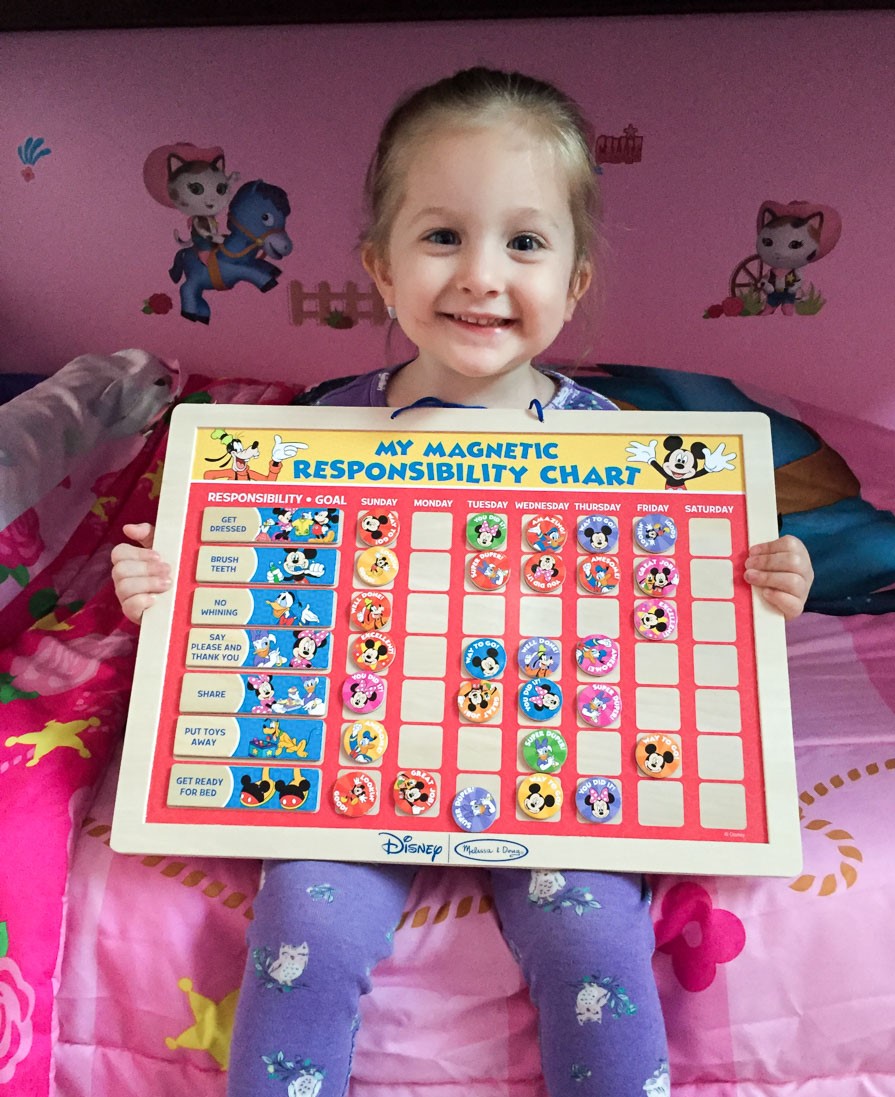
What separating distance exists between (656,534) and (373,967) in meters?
0.45

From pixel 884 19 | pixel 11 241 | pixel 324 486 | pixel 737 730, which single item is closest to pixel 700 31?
pixel 884 19

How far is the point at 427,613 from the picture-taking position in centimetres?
86

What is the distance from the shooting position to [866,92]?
1.11 m

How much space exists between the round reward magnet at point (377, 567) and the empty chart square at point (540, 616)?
12cm

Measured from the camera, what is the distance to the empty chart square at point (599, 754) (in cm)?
81

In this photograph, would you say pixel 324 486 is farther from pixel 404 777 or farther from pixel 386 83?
pixel 386 83

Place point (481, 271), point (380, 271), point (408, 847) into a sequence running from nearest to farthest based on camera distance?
1. point (408, 847)
2. point (481, 271)
3. point (380, 271)

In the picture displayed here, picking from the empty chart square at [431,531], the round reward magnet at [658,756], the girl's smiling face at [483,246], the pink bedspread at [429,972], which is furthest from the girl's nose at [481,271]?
the pink bedspread at [429,972]

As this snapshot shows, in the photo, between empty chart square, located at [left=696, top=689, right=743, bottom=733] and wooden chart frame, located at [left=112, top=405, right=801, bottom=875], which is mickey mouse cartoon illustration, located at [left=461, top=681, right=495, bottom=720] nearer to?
wooden chart frame, located at [left=112, top=405, right=801, bottom=875]

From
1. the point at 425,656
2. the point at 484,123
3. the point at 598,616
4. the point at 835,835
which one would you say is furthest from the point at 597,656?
the point at 484,123

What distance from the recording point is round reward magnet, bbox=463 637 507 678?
830mm

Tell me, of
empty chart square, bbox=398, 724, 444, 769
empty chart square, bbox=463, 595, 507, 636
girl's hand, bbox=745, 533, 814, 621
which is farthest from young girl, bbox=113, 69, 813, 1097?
empty chart square, bbox=463, 595, 507, 636

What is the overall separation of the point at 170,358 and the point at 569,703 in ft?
2.67

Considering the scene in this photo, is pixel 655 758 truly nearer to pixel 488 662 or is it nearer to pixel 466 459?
pixel 488 662
